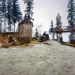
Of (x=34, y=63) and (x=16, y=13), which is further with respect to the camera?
(x=16, y=13)

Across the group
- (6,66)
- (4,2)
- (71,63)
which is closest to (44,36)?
(71,63)

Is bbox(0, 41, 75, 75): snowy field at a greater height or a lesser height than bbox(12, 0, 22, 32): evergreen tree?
lesser

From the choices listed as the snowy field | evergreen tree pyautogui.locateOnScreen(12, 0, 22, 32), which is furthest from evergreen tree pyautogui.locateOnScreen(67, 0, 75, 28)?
the snowy field

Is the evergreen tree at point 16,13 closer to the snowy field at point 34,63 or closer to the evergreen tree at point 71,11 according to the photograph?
the evergreen tree at point 71,11

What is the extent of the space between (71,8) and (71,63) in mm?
44814

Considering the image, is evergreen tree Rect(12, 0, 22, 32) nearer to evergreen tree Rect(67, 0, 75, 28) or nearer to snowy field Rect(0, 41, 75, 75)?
evergreen tree Rect(67, 0, 75, 28)

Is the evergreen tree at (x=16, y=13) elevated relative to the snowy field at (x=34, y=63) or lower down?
elevated

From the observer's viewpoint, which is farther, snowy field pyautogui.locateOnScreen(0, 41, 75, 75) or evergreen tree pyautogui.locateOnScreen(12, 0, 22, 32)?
evergreen tree pyautogui.locateOnScreen(12, 0, 22, 32)

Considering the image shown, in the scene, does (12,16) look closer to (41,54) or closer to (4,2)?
(4,2)

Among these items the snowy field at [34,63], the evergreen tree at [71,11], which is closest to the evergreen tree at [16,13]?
the evergreen tree at [71,11]

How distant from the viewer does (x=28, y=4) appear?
197 ft

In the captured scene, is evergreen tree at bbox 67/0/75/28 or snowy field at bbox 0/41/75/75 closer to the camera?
snowy field at bbox 0/41/75/75

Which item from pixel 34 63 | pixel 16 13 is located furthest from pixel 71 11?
pixel 34 63

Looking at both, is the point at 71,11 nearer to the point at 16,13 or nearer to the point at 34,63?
the point at 16,13
